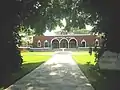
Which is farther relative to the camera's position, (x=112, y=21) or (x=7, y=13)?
(x=7, y=13)

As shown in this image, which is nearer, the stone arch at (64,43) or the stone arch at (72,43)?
the stone arch at (72,43)

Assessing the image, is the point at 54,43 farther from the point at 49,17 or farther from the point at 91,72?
the point at 91,72

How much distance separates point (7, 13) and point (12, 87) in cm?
474

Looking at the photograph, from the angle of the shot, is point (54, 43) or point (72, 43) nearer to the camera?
point (72, 43)

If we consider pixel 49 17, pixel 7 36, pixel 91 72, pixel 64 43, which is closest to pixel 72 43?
pixel 64 43

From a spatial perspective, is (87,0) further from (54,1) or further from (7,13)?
(54,1)

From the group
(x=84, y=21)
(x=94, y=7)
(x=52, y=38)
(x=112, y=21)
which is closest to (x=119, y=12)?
(x=112, y=21)

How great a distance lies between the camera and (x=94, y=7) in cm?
1641

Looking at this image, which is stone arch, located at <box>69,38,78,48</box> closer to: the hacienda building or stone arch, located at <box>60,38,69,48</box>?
the hacienda building

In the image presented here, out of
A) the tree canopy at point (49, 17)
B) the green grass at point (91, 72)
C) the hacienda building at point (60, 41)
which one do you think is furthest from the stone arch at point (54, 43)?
the tree canopy at point (49, 17)

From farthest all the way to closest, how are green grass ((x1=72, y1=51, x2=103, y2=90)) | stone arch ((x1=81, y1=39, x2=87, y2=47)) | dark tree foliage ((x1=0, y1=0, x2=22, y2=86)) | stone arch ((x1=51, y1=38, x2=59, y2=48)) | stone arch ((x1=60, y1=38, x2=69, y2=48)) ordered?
stone arch ((x1=60, y1=38, x2=69, y2=48)) → stone arch ((x1=51, y1=38, x2=59, y2=48)) → stone arch ((x1=81, y1=39, x2=87, y2=47)) → dark tree foliage ((x1=0, y1=0, x2=22, y2=86)) → green grass ((x1=72, y1=51, x2=103, y2=90))

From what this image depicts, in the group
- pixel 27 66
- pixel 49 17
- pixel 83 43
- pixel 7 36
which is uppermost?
pixel 49 17

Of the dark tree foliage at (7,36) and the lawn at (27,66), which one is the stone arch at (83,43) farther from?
the dark tree foliage at (7,36)

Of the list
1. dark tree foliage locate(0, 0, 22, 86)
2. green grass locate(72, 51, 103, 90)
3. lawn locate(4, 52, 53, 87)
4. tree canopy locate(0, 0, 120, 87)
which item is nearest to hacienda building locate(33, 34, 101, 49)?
lawn locate(4, 52, 53, 87)
